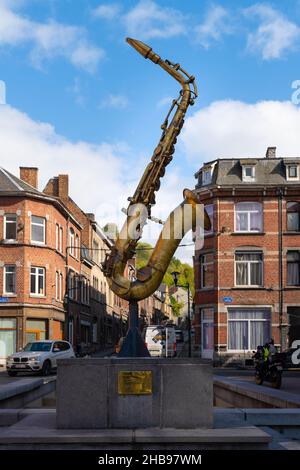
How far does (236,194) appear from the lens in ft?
142

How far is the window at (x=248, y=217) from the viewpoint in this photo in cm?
4347

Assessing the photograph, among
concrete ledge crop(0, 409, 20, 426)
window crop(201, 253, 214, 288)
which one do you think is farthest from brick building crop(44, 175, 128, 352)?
concrete ledge crop(0, 409, 20, 426)

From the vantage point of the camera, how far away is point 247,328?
42656mm

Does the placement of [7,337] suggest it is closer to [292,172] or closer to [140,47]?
[292,172]

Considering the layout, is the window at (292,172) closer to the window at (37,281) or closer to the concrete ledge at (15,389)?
the window at (37,281)

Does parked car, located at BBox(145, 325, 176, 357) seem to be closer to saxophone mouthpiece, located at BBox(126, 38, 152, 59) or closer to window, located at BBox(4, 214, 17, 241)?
window, located at BBox(4, 214, 17, 241)

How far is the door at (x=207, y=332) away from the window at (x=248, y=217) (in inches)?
230

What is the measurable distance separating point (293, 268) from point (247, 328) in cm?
496

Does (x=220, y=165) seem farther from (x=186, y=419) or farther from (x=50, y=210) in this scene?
(x=186, y=419)

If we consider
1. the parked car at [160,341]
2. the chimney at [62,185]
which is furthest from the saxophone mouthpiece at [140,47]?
the chimney at [62,185]

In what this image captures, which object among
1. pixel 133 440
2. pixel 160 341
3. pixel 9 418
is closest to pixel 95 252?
pixel 160 341

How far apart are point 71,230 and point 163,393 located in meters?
44.5

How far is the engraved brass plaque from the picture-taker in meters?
9.78

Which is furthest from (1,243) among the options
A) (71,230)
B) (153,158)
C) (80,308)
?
(153,158)
